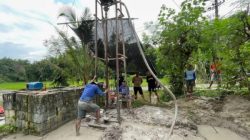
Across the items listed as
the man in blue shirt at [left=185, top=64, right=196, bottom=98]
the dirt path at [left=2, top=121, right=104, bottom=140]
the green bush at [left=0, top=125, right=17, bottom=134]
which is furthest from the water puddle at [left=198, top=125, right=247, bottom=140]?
the green bush at [left=0, top=125, right=17, bottom=134]

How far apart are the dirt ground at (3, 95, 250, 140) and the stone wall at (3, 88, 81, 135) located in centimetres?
20

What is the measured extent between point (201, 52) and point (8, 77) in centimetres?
4964

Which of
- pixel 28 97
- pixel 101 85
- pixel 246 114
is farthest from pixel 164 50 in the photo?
pixel 28 97

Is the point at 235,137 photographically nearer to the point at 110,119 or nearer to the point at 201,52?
the point at 110,119

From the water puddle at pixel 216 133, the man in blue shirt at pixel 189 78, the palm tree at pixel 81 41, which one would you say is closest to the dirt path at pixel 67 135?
the water puddle at pixel 216 133

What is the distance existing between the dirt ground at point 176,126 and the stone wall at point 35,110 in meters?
0.20

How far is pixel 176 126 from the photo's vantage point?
238 inches

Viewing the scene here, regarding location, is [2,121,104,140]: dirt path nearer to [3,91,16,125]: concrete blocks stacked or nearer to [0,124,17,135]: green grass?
[0,124,17,135]: green grass

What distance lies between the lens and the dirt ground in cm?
543

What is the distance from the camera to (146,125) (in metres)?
6.03

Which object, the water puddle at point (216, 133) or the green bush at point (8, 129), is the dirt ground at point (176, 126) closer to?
the water puddle at point (216, 133)

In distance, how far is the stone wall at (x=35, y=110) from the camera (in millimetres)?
5664

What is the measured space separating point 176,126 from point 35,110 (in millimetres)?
3414

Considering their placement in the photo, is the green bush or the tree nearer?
the green bush
